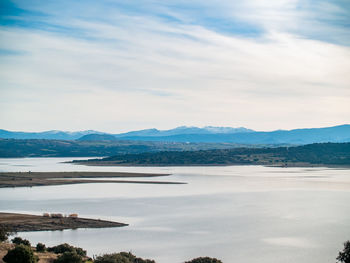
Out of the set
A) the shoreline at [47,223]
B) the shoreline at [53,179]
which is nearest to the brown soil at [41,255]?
the shoreline at [47,223]

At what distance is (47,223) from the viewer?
5131cm

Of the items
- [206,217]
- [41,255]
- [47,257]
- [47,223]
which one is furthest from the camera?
[206,217]

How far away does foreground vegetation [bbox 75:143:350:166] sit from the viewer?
540 ft

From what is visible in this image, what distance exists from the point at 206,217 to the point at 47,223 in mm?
17797

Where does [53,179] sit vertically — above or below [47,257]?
above

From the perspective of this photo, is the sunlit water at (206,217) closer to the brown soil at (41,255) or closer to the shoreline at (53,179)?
the shoreline at (53,179)

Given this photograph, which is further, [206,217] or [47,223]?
[206,217]

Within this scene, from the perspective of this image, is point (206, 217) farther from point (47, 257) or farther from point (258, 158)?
point (258, 158)

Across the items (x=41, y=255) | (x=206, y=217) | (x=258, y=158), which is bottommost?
(x=206, y=217)

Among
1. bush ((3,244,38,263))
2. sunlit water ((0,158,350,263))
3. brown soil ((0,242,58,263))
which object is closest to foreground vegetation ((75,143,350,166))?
sunlit water ((0,158,350,263))

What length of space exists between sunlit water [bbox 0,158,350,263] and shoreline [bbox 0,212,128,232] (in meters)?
1.59

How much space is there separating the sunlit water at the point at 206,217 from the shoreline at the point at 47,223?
1.59 m

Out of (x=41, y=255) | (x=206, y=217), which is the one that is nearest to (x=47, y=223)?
(x=206, y=217)

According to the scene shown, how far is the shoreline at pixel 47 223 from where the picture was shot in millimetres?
49569
